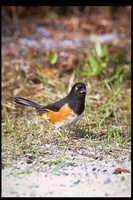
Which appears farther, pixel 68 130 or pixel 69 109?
pixel 68 130

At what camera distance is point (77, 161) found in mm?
5148

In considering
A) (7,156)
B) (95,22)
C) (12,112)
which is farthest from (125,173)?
(95,22)

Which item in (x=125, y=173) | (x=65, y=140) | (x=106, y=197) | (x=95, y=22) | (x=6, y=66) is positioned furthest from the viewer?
(x=95, y=22)

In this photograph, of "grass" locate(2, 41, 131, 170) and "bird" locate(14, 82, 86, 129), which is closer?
"grass" locate(2, 41, 131, 170)

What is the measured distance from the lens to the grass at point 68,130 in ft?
17.7

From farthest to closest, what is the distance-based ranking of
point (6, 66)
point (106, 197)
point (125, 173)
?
point (6, 66), point (125, 173), point (106, 197)

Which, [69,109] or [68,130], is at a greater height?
[69,109]

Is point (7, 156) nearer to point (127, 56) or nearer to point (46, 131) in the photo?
point (46, 131)

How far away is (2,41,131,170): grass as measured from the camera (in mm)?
5406

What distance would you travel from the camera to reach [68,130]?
5957 mm

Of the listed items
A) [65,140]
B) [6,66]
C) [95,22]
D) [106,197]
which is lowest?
[106,197]

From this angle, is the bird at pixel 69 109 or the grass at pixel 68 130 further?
the bird at pixel 69 109

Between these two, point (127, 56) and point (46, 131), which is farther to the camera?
point (127, 56)

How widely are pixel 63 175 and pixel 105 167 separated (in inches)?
17.5
